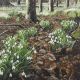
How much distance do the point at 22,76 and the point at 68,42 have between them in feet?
11.0

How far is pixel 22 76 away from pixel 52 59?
1.22 meters

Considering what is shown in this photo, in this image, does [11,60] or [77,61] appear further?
[77,61]

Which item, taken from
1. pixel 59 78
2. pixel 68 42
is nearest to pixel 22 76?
pixel 59 78

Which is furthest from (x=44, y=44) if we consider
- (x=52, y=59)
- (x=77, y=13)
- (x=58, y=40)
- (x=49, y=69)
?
(x=77, y=13)

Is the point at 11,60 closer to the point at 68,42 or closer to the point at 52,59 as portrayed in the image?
the point at 52,59

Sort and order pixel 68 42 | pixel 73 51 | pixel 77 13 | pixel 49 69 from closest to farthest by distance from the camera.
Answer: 1. pixel 49 69
2. pixel 73 51
3. pixel 68 42
4. pixel 77 13

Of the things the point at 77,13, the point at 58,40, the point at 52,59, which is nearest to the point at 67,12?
the point at 77,13

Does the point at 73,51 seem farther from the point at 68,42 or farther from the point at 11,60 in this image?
the point at 11,60

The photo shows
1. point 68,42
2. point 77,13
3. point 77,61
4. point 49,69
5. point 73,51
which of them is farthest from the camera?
point 77,13

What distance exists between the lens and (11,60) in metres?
5.76

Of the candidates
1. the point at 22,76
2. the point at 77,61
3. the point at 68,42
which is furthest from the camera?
the point at 68,42

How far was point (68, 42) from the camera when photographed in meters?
8.74

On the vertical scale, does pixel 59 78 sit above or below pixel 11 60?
below

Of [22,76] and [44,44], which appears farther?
[44,44]
